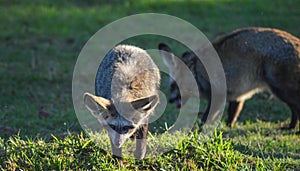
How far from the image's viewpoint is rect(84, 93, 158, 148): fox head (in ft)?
18.4

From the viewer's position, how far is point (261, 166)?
233 inches

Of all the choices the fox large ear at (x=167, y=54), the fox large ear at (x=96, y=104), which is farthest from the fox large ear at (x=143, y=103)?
the fox large ear at (x=167, y=54)

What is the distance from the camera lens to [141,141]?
6.16 metres

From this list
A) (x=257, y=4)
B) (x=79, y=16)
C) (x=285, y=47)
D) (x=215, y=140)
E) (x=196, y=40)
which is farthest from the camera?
(x=257, y=4)

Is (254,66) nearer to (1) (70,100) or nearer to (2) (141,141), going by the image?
(2) (141,141)

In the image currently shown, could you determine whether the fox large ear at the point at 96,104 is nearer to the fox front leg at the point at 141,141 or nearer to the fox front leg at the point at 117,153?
the fox front leg at the point at 117,153

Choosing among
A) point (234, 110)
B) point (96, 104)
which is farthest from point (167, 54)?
point (96, 104)

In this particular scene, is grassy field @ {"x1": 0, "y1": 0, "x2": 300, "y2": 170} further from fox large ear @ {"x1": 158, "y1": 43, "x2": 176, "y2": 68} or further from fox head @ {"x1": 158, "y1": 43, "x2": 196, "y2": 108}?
fox large ear @ {"x1": 158, "y1": 43, "x2": 176, "y2": 68}

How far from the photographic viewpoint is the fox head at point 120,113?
5.61 metres

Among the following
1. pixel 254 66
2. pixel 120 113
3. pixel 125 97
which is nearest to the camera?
pixel 120 113

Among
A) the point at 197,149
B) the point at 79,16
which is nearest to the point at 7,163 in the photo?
the point at 197,149

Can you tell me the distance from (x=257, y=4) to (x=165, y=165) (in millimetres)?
9848

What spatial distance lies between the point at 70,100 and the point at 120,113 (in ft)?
12.8

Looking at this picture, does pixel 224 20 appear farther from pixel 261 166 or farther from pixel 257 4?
pixel 261 166
